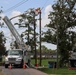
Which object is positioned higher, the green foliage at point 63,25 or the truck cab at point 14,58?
the green foliage at point 63,25

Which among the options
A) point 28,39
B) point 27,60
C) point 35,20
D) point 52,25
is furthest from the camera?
point 28,39

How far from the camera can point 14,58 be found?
137 feet

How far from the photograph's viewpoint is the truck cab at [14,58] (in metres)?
41.8

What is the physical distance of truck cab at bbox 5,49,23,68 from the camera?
137ft

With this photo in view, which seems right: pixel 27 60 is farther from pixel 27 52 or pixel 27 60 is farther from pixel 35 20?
pixel 35 20

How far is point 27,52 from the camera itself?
45094 millimetres

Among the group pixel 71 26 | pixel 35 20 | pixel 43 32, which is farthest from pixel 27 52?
pixel 35 20

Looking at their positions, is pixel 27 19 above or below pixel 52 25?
above

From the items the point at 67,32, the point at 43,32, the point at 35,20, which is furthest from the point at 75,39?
the point at 35,20

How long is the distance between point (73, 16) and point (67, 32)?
8.48ft

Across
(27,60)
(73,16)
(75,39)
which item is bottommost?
(27,60)

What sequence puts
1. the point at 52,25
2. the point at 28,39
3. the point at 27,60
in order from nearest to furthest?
the point at 27,60
the point at 52,25
the point at 28,39

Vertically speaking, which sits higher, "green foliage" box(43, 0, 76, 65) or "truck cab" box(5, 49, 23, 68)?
"green foliage" box(43, 0, 76, 65)

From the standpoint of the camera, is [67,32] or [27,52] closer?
[27,52]
